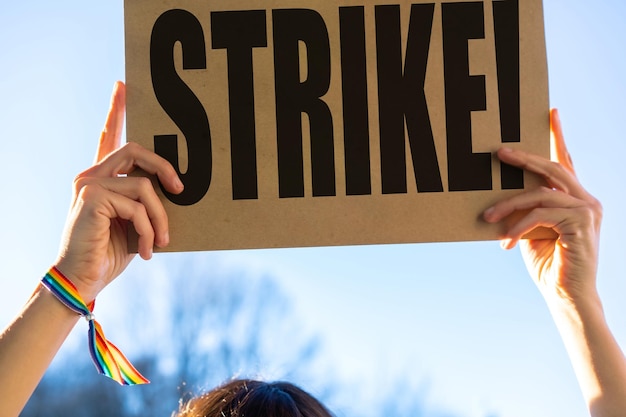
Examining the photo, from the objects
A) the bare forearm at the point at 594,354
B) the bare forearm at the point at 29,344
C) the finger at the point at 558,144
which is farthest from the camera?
the finger at the point at 558,144

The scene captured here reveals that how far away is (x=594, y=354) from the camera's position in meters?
1.81

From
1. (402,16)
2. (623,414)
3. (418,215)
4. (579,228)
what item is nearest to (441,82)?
(402,16)

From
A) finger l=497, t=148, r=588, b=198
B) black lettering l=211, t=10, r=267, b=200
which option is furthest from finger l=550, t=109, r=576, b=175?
black lettering l=211, t=10, r=267, b=200

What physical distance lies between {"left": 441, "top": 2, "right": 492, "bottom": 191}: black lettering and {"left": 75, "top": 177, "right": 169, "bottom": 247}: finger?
61 cm

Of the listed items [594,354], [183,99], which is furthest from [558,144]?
[183,99]

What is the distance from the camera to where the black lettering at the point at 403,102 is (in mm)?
1858

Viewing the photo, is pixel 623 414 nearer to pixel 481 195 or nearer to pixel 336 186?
pixel 481 195

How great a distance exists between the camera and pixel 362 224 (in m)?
1.84

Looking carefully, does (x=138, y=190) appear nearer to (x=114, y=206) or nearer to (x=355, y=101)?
(x=114, y=206)

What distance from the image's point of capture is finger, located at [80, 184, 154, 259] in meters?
1.73

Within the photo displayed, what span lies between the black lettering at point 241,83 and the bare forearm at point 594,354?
2.37 ft

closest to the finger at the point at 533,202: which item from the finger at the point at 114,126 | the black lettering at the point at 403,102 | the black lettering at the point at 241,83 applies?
the black lettering at the point at 403,102

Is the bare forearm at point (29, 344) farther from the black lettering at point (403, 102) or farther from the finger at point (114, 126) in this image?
the black lettering at point (403, 102)

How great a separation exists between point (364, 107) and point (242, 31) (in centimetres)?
31
